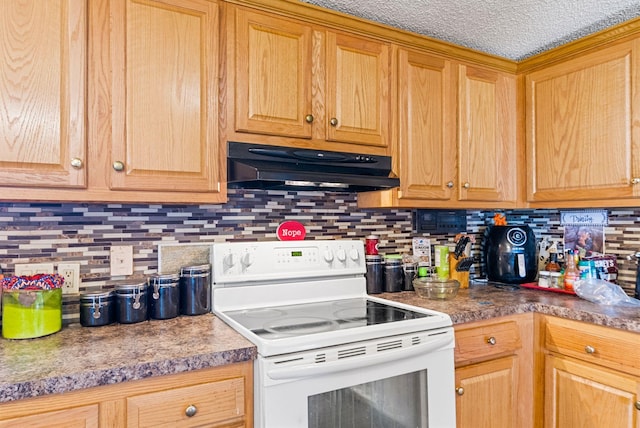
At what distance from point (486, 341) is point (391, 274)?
0.53 m

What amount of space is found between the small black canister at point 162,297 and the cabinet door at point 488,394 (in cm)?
112

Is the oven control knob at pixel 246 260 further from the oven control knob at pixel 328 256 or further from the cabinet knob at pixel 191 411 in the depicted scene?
the cabinet knob at pixel 191 411

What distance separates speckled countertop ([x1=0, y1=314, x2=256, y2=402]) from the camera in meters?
0.97

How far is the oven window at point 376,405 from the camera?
1234 mm

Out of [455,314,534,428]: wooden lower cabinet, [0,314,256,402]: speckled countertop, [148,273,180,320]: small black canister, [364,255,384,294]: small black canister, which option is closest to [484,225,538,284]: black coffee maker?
A: [455,314,534,428]: wooden lower cabinet

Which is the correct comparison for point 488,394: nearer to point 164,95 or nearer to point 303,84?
point 303,84

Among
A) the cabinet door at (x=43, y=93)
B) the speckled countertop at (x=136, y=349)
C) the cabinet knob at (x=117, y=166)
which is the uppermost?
the cabinet door at (x=43, y=93)

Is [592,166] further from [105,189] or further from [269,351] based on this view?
[105,189]

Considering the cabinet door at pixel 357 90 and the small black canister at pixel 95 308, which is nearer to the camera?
the small black canister at pixel 95 308

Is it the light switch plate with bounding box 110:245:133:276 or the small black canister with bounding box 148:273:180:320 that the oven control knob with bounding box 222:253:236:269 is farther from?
the light switch plate with bounding box 110:245:133:276

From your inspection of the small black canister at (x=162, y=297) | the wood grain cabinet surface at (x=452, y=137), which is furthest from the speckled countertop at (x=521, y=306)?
the small black canister at (x=162, y=297)

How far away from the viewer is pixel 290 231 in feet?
6.23

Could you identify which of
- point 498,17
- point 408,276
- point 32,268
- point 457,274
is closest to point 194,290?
point 32,268

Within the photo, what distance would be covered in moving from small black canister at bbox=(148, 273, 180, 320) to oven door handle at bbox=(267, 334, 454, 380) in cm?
56
